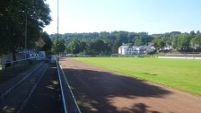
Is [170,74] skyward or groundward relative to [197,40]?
groundward

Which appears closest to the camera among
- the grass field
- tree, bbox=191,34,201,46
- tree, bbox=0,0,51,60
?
the grass field

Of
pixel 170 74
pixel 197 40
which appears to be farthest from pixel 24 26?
pixel 197 40

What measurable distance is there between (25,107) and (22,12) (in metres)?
32.8

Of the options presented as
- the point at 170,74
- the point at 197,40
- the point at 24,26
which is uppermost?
the point at 197,40

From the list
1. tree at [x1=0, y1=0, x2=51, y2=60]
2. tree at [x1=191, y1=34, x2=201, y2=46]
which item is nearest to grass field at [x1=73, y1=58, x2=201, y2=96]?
tree at [x1=0, y1=0, x2=51, y2=60]

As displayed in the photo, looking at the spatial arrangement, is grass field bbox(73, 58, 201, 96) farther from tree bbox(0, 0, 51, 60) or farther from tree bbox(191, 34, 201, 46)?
tree bbox(191, 34, 201, 46)

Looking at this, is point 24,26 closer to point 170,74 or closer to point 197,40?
point 170,74

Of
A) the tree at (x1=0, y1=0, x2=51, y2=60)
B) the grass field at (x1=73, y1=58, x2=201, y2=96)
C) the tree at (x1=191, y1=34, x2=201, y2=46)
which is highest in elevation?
the tree at (x1=191, y1=34, x2=201, y2=46)

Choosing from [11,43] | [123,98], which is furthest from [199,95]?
[11,43]

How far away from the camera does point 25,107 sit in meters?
12.7

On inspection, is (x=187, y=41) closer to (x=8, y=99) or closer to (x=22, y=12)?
(x=22, y=12)

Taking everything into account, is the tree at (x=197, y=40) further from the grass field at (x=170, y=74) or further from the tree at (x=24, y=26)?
the tree at (x=24, y=26)

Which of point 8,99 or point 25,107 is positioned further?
point 8,99

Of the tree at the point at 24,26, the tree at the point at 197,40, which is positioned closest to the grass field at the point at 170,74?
the tree at the point at 24,26
